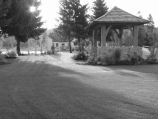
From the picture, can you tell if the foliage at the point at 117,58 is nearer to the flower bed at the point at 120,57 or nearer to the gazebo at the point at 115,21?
the flower bed at the point at 120,57

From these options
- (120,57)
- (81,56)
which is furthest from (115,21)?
(81,56)

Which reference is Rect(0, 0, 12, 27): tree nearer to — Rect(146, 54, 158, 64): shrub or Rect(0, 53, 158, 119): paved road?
Rect(146, 54, 158, 64): shrub

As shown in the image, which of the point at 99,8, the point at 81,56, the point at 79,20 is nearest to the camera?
the point at 81,56

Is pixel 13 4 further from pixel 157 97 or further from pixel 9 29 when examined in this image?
pixel 157 97

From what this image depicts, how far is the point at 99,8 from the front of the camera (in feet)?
124

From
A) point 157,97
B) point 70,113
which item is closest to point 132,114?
point 70,113

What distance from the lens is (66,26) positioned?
36.6 meters

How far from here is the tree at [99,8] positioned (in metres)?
37.8

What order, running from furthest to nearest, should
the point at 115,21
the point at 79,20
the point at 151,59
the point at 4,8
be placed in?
the point at 79,20
the point at 4,8
the point at 151,59
the point at 115,21

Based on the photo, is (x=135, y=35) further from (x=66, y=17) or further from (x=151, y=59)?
(x=66, y=17)

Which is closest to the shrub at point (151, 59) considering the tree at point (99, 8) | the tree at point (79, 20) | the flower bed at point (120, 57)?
the flower bed at point (120, 57)

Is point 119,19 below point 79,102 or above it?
above

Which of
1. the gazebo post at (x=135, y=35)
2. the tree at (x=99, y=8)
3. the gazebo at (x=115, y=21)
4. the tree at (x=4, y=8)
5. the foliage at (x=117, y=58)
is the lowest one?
the foliage at (x=117, y=58)

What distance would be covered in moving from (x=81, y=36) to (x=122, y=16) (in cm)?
1915
